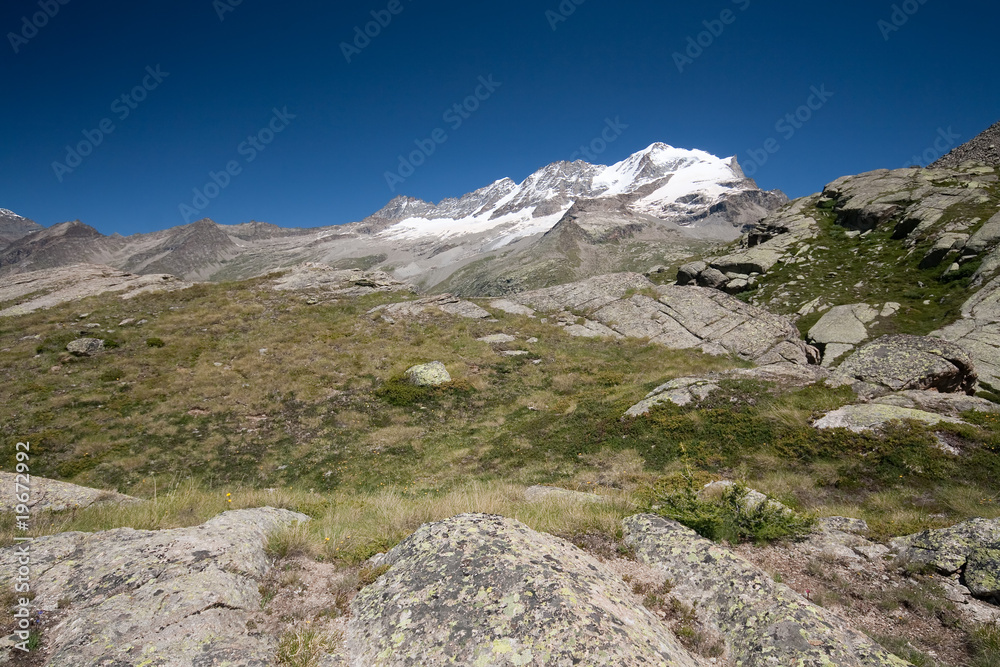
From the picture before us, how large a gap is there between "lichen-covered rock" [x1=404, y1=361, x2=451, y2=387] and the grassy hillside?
2.51ft

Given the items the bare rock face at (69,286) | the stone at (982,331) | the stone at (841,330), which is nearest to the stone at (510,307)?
the stone at (841,330)

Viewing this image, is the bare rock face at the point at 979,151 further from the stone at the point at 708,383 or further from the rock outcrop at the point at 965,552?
the rock outcrop at the point at 965,552

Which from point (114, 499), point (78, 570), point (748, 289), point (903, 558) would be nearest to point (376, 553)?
point (78, 570)

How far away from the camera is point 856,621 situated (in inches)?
232

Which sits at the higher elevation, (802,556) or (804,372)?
(804,372)

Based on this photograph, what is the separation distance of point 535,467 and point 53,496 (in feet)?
47.5

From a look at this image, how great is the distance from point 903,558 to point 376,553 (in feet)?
30.7

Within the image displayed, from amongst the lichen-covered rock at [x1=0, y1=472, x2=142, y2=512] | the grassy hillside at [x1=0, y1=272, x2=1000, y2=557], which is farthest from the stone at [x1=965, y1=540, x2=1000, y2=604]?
the lichen-covered rock at [x1=0, y1=472, x2=142, y2=512]

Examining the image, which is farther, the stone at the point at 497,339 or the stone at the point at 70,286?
the stone at the point at 70,286

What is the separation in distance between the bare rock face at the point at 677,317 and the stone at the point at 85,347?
36613 mm

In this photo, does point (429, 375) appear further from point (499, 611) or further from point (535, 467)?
point (499, 611)

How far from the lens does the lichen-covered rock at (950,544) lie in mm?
6648

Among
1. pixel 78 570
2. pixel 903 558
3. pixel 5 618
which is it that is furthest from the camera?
pixel 903 558

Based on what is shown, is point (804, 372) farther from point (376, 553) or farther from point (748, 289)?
point (748, 289)
